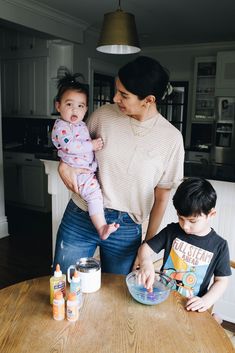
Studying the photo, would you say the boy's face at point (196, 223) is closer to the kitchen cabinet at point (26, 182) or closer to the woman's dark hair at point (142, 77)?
the woman's dark hair at point (142, 77)

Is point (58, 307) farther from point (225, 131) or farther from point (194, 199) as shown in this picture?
point (225, 131)

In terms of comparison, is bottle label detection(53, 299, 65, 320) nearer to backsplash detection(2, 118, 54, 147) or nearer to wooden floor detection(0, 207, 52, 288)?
wooden floor detection(0, 207, 52, 288)

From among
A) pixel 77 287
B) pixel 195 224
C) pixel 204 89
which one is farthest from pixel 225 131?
pixel 77 287

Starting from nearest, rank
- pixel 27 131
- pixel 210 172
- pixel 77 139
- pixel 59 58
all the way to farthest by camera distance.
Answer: pixel 77 139 < pixel 210 172 < pixel 59 58 < pixel 27 131

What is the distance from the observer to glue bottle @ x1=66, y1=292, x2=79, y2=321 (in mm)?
1053

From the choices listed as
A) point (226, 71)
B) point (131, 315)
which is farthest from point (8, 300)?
point (226, 71)

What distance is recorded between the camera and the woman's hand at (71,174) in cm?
150

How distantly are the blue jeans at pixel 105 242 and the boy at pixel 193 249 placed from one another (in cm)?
9

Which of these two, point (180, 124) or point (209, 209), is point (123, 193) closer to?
point (209, 209)

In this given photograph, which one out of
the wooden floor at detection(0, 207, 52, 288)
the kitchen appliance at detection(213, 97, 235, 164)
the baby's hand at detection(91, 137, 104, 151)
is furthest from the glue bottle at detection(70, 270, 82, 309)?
the kitchen appliance at detection(213, 97, 235, 164)

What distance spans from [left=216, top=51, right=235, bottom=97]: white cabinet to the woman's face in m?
4.63

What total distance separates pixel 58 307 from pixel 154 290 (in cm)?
37

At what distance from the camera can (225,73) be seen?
217 inches

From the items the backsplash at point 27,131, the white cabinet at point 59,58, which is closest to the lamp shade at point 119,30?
the white cabinet at point 59,58
